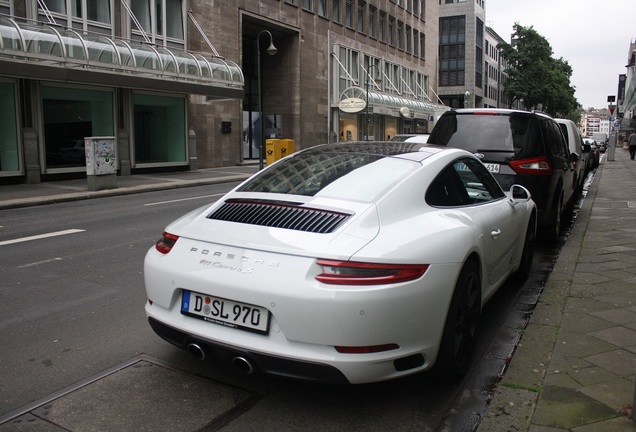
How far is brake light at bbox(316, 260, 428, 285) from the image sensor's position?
2852mm

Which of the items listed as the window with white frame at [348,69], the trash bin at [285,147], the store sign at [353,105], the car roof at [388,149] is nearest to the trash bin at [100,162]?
the trash bin at [285,147]

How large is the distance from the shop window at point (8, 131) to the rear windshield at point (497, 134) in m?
14.8

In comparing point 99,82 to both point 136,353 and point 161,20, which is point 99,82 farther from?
point 136,353

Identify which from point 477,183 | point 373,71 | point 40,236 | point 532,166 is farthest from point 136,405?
point 373,71

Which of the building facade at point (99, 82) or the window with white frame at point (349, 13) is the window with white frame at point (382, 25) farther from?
the building facade at point (99, 82)

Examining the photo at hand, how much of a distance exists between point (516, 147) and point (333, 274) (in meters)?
5.44

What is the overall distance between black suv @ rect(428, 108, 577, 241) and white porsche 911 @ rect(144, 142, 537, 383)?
3693 mm

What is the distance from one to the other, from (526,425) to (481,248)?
1232mm

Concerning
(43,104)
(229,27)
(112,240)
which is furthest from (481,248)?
(229,27)

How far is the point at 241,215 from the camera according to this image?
3.52 metres

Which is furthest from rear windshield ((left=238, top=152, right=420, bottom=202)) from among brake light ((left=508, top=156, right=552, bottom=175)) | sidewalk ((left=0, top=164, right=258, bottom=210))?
sidewalk ((left=0, top=164, right=258, bottom=210))

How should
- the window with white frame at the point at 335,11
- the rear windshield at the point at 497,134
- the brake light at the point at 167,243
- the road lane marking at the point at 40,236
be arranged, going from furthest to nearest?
the window with white frame at the point at 335,11
the road lane marking at the point at 40,236
the rear windshield at the point at 497,134
the brake light at the point at 167,243

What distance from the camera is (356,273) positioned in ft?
9.43

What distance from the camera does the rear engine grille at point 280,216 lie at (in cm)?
320
